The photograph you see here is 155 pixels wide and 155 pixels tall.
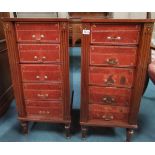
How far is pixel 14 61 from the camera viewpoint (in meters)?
1.28

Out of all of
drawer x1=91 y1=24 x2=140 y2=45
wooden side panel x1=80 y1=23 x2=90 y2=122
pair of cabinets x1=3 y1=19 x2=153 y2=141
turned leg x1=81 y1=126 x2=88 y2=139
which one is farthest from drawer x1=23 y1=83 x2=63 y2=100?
drawer x1=91 y1=24 x2=140 y2=45

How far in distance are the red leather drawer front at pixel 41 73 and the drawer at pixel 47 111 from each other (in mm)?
231

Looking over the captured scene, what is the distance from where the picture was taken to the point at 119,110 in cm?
138

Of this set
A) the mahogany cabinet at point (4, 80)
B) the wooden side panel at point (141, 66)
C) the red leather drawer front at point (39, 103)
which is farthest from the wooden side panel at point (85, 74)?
the mahogany cabinet at point (4, 80)

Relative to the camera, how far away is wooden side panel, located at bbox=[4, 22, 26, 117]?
1.20 meters

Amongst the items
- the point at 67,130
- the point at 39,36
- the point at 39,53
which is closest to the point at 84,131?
the point at 67,130

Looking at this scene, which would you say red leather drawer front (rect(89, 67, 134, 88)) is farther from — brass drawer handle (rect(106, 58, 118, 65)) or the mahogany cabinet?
the mahogany cabinet

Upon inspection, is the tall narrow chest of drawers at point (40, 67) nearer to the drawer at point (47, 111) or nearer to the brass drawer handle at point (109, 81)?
the drawer at point (47, 111)

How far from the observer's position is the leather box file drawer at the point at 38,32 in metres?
1.18

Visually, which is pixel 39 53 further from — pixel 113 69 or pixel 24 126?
pixel 24 126

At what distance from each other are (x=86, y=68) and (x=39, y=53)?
332mm

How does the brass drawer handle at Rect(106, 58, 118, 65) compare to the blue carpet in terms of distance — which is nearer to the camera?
the brass drawer handle at Rect(106, 58, 118, 65)
